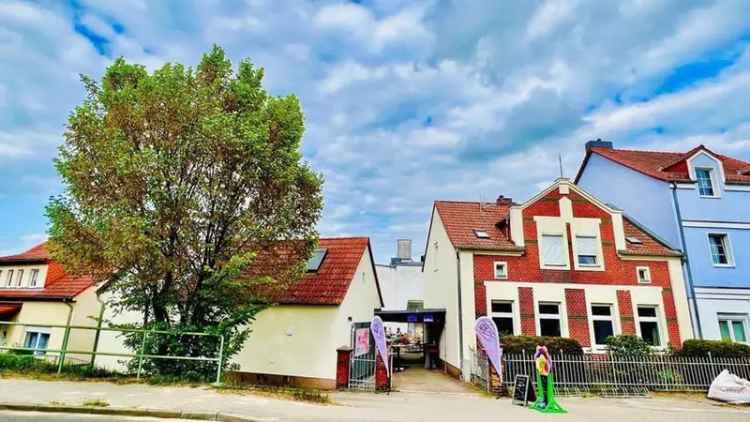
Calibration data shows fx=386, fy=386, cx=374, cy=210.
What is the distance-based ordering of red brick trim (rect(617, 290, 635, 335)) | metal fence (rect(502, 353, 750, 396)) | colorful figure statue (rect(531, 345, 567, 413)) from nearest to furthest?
colorful figure statue (rect(531, 345, 567, 413))
metal fence (rect(502, 353, 750, 396))
red brick trim (rect(617, 290, 635, 335))

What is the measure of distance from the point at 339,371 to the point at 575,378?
8.30 m

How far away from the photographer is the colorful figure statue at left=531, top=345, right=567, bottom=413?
10.1 m

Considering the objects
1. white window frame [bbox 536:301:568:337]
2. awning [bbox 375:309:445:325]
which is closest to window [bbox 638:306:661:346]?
white window frame [bbox 536:301:568:337]

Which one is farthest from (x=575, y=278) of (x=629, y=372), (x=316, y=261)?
(x=316, y=261)

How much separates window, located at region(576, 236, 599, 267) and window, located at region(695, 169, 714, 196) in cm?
571

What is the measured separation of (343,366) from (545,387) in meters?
6.67

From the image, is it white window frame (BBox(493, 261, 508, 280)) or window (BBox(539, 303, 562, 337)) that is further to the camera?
white window frame (BBox(493, 261, 508, 280))

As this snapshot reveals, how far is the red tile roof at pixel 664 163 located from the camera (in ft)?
59.0

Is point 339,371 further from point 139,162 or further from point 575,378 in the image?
point 139,162

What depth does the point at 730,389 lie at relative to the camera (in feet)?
40.8

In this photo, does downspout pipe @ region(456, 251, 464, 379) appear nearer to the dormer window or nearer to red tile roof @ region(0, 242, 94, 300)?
the dormer window

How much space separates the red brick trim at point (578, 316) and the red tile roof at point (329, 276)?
30.0 ft

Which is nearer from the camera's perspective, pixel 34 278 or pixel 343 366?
pixel 343 366

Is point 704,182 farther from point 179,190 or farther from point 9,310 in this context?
point 9,310
